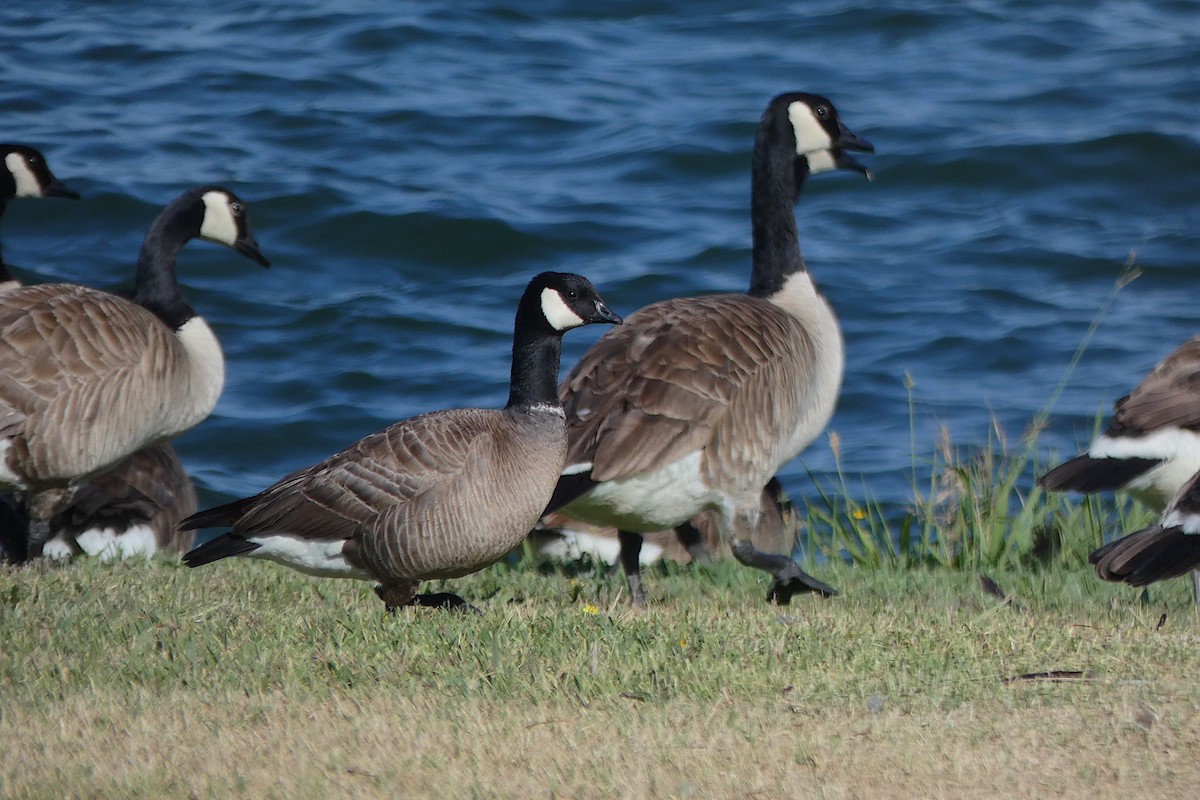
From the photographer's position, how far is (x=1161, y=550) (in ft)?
18.3

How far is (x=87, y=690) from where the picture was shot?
4.79 metres

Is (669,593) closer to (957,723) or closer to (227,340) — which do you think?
(957,723)

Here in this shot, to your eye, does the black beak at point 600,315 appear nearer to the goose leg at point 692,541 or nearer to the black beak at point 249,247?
the goose leg at point 692,541

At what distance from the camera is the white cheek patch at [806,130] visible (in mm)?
8969

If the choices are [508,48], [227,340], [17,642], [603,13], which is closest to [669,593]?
[17,642]

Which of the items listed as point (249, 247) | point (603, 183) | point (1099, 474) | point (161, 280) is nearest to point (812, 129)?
point (1099, 474)

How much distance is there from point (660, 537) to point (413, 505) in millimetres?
3714

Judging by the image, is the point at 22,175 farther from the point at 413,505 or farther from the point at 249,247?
the point at 413,505

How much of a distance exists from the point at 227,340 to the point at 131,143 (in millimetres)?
4099

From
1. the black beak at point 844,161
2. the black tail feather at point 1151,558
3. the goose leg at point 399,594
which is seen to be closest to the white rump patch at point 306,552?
the goose leg at point 399,594

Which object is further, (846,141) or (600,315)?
(846,141)

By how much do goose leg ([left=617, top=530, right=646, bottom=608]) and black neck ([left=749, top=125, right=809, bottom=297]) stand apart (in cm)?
193

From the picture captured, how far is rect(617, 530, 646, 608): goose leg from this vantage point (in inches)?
270

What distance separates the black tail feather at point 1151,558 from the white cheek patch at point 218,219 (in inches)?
229
